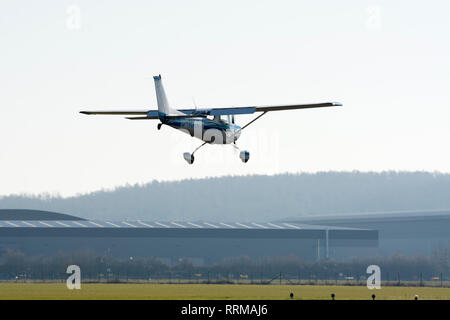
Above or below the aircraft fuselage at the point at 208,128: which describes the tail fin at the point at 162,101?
above

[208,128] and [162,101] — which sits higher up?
[162,101]

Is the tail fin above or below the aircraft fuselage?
above

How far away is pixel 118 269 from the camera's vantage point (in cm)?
16950

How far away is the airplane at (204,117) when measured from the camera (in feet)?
230

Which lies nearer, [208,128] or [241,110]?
[241,110]

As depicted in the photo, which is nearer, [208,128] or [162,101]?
[162,101]

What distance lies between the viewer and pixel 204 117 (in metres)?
69.8

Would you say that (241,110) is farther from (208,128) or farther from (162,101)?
(162,101)

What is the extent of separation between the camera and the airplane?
230ft

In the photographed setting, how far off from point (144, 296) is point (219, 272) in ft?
283
